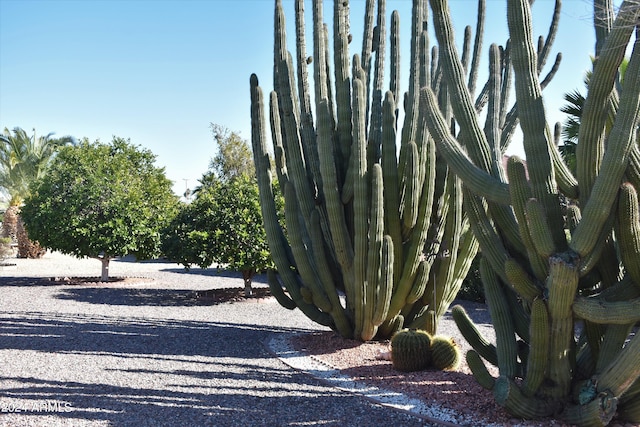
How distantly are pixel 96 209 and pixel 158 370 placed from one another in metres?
9.37

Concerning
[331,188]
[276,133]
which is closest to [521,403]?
[331,188]

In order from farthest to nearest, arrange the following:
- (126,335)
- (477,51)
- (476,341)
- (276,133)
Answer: (126,335), (276,133), (477,51), (476,341)

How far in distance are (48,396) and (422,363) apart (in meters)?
4.02

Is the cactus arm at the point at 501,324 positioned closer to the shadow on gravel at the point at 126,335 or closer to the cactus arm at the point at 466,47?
the shadow on gravel at the point at 126,335

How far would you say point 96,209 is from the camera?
1500 cm

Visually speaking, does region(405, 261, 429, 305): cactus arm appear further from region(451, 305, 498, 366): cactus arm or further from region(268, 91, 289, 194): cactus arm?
region(268, 91, 289, 194): cactus arm

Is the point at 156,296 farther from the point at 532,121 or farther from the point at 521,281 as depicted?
the point at 532,121

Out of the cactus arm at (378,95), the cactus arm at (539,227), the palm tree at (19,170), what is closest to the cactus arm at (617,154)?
the cactus arm at (539,227)

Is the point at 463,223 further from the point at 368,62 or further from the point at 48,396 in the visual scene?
the point at 48,396

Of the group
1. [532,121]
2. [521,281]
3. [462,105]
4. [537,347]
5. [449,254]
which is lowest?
[537,347]

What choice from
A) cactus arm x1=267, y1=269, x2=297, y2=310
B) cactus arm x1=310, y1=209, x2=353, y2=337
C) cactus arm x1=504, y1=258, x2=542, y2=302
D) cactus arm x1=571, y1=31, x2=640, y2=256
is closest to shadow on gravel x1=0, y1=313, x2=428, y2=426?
cactus arm x1=267, y1=269, x2=297, y2=310

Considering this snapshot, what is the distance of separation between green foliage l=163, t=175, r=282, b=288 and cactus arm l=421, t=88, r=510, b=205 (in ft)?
26.9

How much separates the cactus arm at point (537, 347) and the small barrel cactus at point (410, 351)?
6.13ft

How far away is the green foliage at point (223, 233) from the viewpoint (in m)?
13.0
